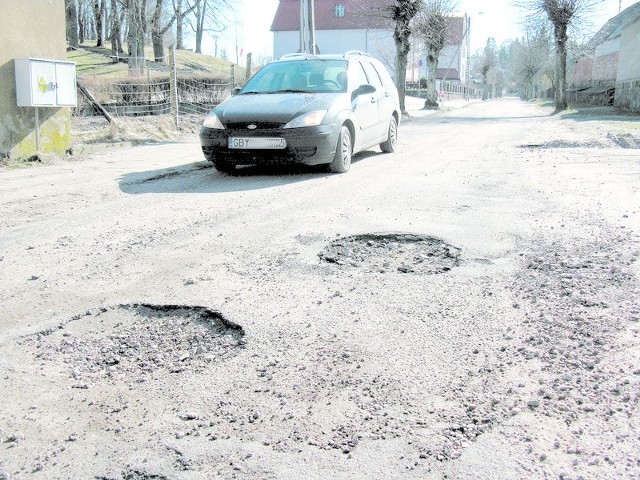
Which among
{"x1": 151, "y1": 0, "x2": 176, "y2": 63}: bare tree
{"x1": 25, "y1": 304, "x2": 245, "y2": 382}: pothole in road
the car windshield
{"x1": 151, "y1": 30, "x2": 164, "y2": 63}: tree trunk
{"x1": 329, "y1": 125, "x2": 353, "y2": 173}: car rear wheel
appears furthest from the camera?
{"x1": 151, "y1": 30, "x2": 164, "y2": 63}: tree trunk

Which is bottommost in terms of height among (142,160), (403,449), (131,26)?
(403,449)

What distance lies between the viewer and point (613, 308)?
12.0 ft

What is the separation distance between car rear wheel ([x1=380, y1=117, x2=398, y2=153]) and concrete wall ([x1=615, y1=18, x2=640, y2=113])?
873 inches

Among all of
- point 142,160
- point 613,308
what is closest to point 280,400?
point 613,308

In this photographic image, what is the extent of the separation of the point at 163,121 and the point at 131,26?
25786 millimetres

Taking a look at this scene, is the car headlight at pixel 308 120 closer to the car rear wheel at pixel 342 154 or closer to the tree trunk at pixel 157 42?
the car rear wheel at pixel 342 154

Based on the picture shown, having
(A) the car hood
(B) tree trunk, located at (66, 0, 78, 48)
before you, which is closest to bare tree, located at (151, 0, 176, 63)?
(B) tree trunk, located at (66, 0, 78, 48)

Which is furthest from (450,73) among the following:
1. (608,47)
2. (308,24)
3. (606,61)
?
(308,24)

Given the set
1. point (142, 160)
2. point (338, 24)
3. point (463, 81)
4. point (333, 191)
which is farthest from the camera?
point (463, 81)

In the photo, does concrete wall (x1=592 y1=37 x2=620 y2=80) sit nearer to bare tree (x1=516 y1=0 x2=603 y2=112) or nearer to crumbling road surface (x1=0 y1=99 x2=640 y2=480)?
bare tree (x1=516 y1=0 x2=603 y2=112)

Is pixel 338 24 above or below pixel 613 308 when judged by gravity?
above

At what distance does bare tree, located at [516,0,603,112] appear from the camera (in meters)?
35.1

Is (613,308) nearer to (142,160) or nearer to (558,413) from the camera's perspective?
(558,413)

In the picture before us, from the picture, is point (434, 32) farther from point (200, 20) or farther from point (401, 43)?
point (200, 20)
